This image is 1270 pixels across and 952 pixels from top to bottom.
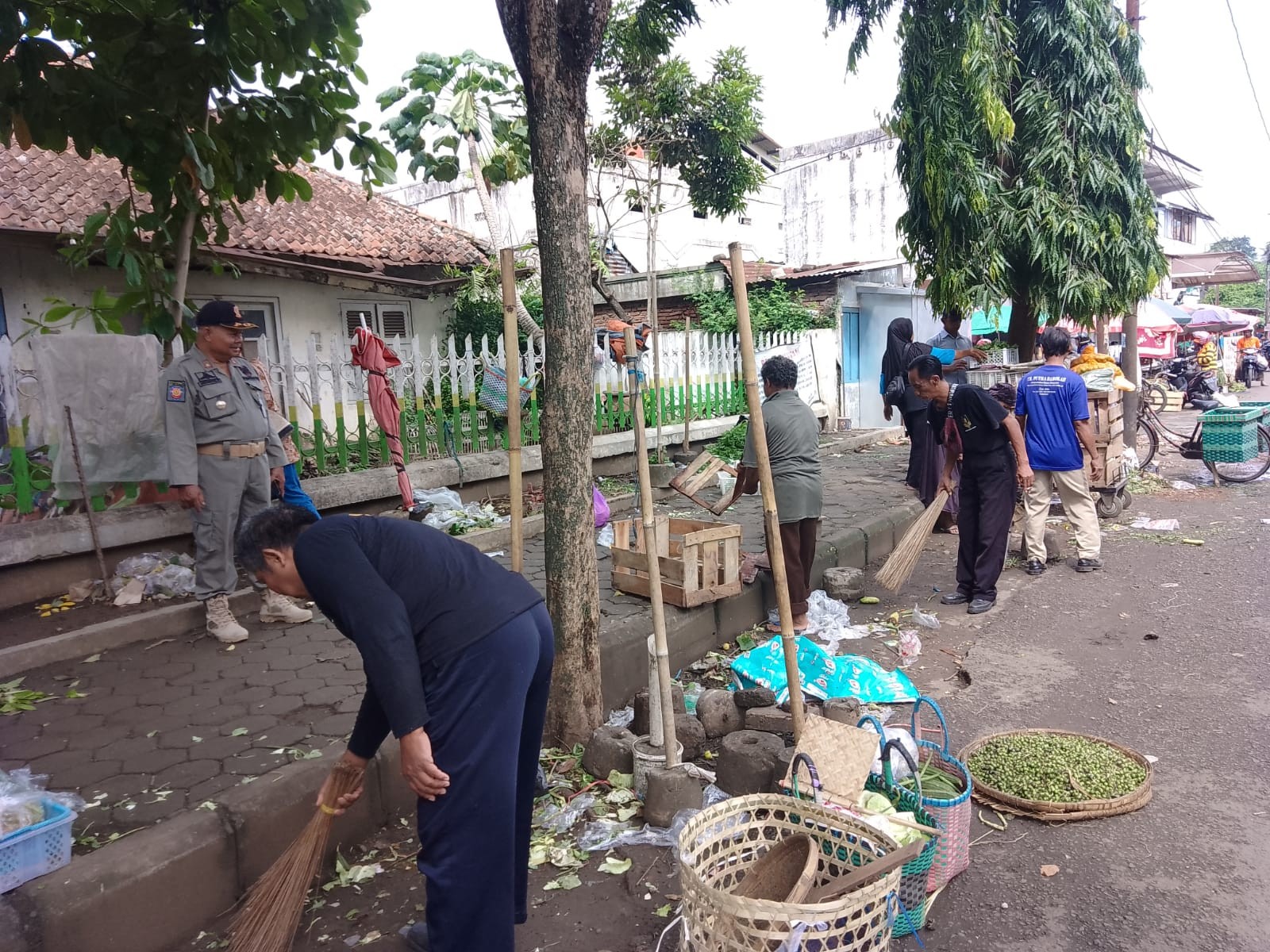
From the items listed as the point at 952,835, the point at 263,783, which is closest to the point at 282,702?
the point at 263,783

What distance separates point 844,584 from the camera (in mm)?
5961

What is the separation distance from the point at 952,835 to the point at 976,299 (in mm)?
6822

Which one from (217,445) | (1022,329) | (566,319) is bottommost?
(217,445)

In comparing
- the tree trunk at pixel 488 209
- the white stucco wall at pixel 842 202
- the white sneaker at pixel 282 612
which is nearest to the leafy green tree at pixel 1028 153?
the tree trunk at pixel 488 209

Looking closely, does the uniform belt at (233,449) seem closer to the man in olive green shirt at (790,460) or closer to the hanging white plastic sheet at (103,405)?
the hanging white plastic sheet at (103,405)

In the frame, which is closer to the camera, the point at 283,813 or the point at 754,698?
the point at 283,813

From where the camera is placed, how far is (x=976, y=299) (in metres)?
8.31

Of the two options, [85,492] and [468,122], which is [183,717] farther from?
[468,122]

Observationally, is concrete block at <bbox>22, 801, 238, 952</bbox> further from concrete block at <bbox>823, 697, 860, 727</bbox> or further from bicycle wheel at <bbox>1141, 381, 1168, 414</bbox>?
bicycle wheel at <bbox>1141, 381, 1168, 414</bbox>

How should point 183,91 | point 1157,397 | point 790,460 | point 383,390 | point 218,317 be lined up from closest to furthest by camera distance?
point 183,91 → point 218,317 → point 790,460 → point 383,390 → point 1157,397

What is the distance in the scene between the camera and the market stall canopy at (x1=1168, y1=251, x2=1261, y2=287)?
23188 mm

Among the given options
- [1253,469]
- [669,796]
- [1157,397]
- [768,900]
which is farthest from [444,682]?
[1157,397]

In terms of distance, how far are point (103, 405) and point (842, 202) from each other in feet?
75.7

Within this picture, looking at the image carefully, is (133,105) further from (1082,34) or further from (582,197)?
(1082,34)
